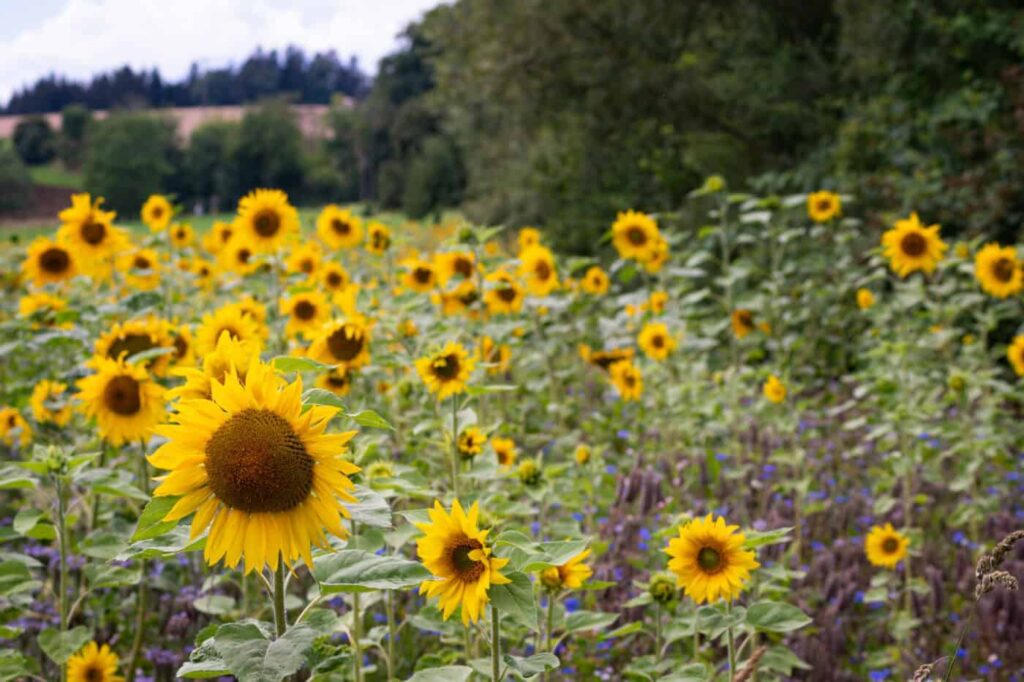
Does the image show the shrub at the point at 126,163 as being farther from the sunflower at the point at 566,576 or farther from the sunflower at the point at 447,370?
the sunflower at the point at 566,576

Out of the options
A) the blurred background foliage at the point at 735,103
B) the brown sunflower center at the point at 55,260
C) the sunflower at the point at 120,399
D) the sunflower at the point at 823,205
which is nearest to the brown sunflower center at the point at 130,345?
the sunflower at the point at 120,399

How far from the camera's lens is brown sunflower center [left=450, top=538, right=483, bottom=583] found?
4.64 feet

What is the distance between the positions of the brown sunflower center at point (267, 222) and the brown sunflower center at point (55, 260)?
0.84 metres

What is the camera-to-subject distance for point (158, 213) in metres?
4.77

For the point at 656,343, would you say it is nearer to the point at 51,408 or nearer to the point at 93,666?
the point at 51,408

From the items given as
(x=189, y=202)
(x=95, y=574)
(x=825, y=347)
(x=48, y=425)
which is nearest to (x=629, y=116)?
(x=825, y=347)

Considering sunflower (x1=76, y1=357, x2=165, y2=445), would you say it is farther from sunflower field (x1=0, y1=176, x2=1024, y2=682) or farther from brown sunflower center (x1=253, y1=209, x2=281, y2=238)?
brown sunflower center (x1=253, y1=209, x2=281, y2=238)

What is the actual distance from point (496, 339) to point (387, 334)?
0.55 metres

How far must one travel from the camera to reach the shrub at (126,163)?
21.4 m

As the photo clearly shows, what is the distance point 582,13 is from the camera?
32.9 feet

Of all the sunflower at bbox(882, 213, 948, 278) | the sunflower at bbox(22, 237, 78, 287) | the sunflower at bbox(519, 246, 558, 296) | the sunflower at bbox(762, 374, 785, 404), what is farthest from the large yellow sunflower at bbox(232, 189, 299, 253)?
the sunflower at bbox(882, 213, 948, 278)

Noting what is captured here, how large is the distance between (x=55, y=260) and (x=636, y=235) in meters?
2.51

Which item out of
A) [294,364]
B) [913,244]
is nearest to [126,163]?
[913,244]

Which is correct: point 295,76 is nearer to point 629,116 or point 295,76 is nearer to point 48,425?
point 629,116
